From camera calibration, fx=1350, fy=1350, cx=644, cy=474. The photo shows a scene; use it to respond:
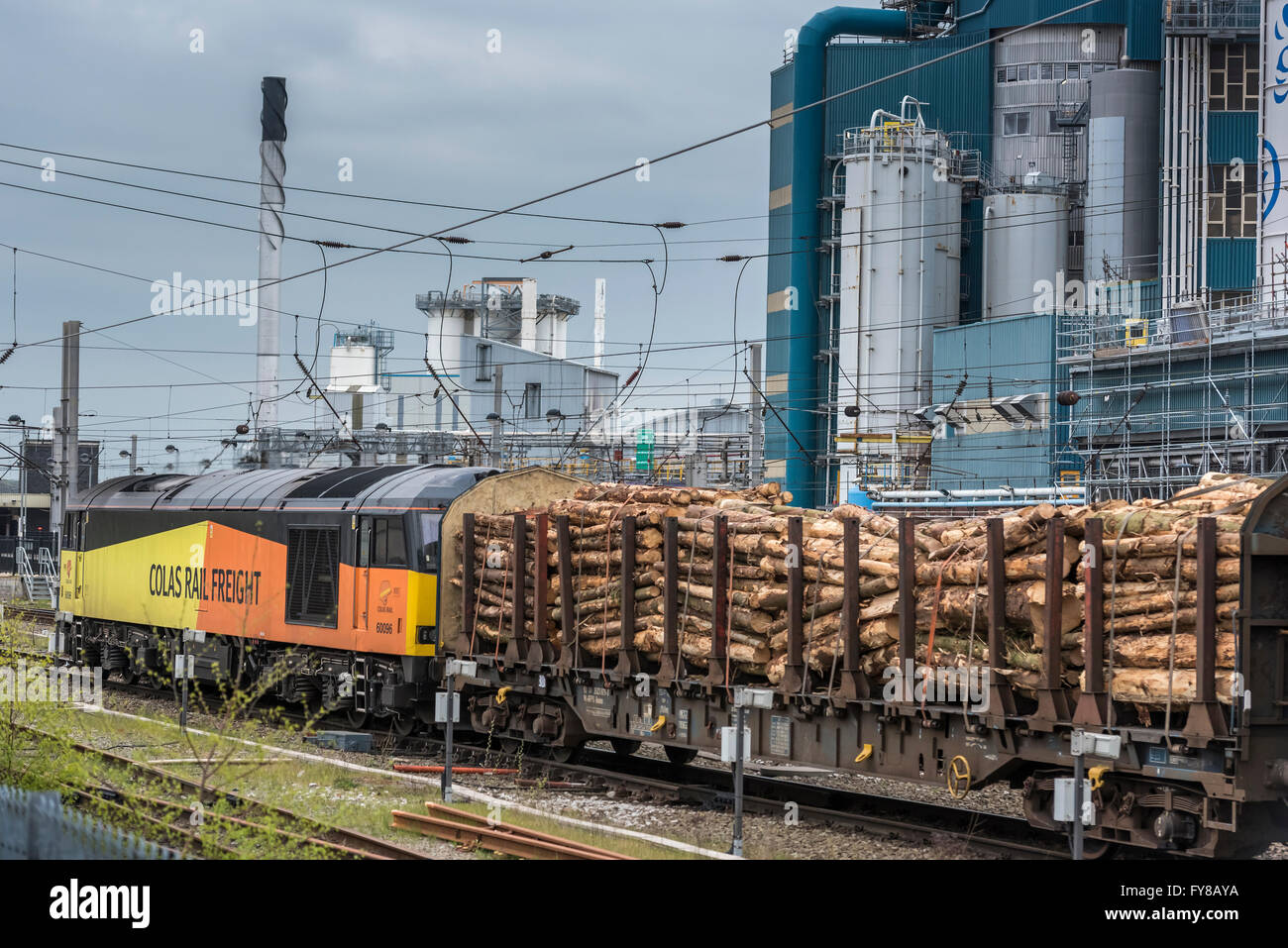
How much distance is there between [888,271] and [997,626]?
4684 cm

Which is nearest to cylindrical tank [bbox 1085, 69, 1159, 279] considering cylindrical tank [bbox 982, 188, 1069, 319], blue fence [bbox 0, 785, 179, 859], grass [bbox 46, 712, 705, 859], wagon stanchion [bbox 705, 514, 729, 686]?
cylindrical tank [bbox 982, 188, 1069, 319]

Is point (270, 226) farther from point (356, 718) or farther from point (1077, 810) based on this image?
point (1077, 810)

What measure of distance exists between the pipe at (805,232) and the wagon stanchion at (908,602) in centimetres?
5005

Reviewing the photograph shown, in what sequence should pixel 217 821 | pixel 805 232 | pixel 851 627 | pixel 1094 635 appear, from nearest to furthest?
1. pixel 1094 635
2. pixel 217 821
3. pixel 851 627
4. pixel 805 232

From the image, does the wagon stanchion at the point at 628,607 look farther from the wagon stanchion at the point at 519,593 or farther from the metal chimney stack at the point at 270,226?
the metal chimney stack at the point at 270,226

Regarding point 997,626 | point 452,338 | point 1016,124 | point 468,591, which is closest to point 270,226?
point 452,338

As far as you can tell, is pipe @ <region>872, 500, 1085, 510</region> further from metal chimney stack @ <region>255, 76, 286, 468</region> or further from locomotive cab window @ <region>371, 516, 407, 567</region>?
metal chimney stack @ <region>255, 76, 286, 468</region>

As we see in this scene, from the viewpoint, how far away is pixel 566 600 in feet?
55.4

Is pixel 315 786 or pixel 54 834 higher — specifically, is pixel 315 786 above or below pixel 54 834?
below

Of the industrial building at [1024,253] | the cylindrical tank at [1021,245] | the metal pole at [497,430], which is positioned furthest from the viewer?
the cylindrical tank at [1021,245]

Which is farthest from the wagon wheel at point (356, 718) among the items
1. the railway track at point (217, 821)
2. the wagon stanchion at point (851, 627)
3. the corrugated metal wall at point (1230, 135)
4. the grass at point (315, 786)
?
the corrugated metal wall at point (1230, 135)

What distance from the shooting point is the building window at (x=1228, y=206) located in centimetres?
5616

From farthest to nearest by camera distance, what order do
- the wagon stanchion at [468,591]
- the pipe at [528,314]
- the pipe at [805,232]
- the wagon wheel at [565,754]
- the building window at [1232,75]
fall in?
1. the pipe at [528,314]
2. the pipe at [805,232]
3. the building window at [1232,75]
4. the wagon stanchion at [468,591]
5. the wagon wheel at [565,754]

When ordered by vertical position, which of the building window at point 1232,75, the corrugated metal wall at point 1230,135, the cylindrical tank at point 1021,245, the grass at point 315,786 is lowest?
the grass at point 315,786
